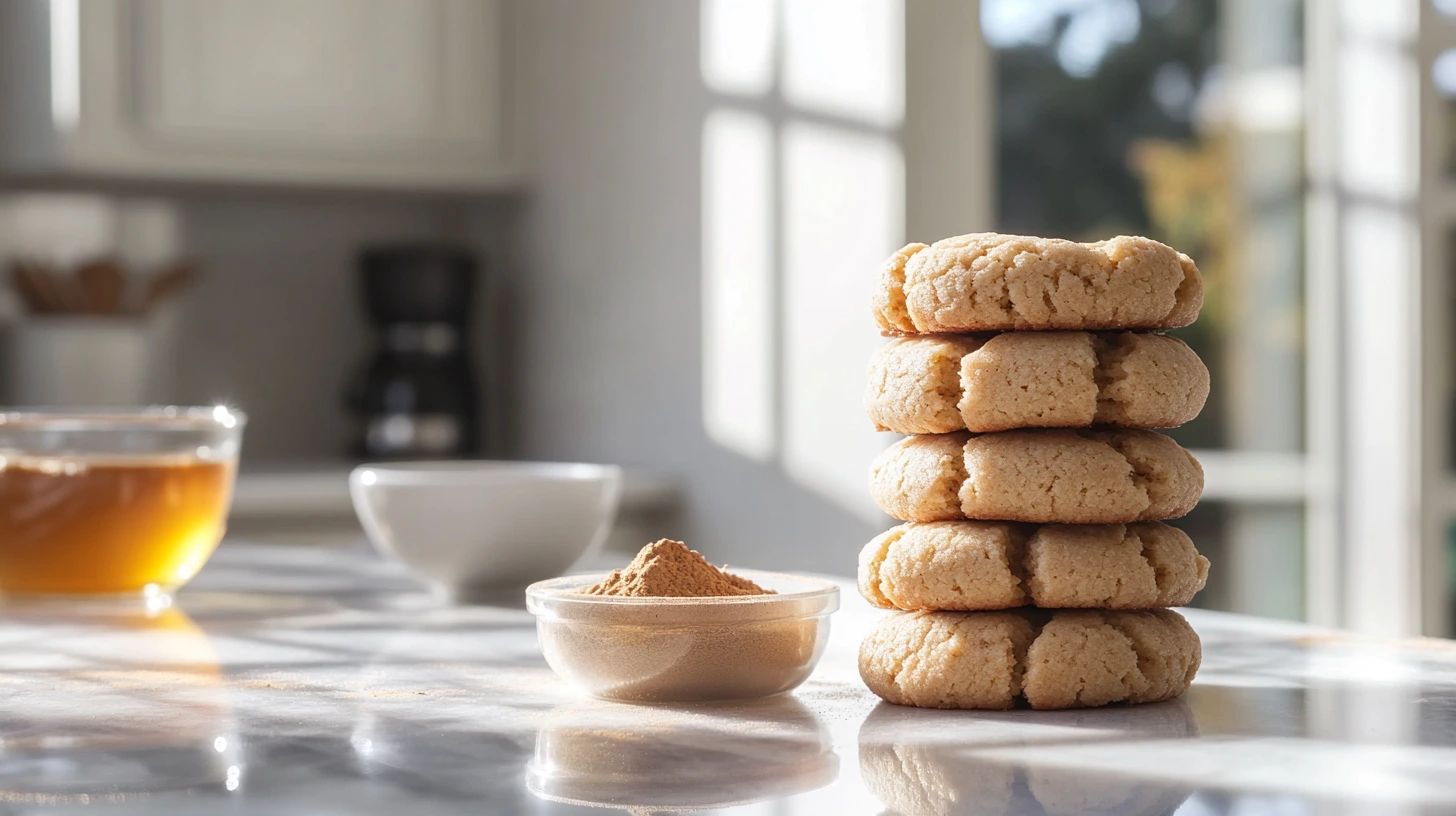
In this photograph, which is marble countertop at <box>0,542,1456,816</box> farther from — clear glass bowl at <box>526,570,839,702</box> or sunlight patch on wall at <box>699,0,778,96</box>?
sunlight patch on wall at <box>699,0,778,96</box>

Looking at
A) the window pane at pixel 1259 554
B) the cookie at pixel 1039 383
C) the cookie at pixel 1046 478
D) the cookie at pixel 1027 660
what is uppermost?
the cookie at pixel 1039 383

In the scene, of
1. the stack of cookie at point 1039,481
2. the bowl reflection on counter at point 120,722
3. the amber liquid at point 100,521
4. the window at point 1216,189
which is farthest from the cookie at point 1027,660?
the window at point 1216,189

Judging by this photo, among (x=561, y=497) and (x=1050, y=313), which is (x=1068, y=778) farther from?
(x=561, y=497)

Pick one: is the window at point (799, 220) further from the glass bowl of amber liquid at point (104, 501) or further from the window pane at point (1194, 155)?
the glass bowl of amber liquid at point (104, 501)

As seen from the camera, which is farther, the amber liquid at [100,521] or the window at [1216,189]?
the window at [1216,189]

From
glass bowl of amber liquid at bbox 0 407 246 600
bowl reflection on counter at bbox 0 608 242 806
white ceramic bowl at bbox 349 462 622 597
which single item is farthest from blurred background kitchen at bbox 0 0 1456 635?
bowl reflection on counter at bbox 0 608 242 806

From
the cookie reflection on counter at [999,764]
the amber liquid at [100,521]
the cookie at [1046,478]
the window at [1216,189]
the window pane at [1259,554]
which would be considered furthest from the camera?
the window at [1216,189]

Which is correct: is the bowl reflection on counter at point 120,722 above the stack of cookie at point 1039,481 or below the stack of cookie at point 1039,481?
below

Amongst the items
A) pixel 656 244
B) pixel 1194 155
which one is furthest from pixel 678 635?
pixel 1194 155
